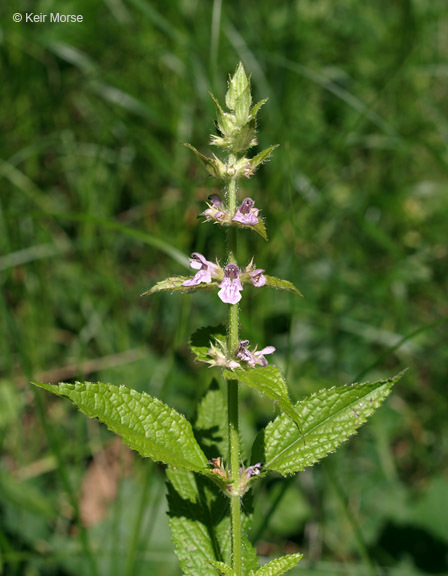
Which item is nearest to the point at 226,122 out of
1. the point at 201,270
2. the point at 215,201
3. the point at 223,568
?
the point at 215,201

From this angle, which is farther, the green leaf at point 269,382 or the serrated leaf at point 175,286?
the serrated leaf at point 175,286

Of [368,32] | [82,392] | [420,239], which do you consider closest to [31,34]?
[368,32]

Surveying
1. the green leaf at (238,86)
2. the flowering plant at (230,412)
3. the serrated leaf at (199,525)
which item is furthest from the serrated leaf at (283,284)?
the serrated leaf at (199,525)

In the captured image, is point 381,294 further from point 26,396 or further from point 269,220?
point 26,396

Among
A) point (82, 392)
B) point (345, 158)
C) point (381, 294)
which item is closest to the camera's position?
point (82, 392)

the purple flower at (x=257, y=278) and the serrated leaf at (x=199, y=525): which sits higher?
the purple flower at (x=257, y=278)

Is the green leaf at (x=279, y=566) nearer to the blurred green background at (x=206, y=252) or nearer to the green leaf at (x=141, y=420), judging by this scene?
the green leaf at (x=141, y=420)

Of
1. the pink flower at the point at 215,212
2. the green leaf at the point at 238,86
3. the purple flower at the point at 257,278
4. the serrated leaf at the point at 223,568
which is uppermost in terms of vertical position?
the green leaf at the point at 238,86

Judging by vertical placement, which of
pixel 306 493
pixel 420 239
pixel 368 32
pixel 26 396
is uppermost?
pixel 368 32

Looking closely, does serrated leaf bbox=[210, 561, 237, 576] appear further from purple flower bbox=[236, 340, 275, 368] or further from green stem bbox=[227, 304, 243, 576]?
purple flower bbox=[236, 340, 275, 368]
